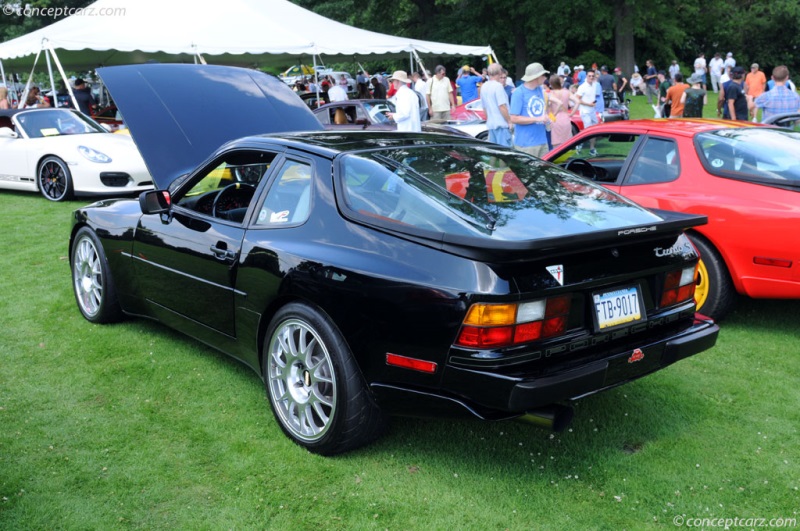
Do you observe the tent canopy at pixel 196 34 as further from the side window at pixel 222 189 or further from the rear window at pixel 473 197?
the rear window at pixel 473 197

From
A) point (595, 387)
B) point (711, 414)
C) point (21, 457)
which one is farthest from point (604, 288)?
point (21, 457)

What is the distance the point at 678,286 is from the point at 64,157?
957 cm

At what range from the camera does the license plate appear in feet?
10.5

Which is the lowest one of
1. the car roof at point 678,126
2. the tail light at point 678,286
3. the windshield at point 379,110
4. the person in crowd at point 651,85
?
the tail light at point 678,286

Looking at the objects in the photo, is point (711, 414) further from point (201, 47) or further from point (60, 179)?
point (201, 47)

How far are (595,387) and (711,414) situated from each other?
118 centimetres

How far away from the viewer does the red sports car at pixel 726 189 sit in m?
4.80

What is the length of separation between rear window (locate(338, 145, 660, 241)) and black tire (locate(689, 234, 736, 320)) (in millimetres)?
1516

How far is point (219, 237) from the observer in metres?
4.07

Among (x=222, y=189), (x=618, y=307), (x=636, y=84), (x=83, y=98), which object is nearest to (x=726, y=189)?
(x=618, y=307)

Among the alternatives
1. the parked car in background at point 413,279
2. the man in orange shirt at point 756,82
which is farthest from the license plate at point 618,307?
the man in orange shirt at point 756,82

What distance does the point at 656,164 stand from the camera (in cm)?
557

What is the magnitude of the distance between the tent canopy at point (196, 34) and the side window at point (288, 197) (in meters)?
12.8

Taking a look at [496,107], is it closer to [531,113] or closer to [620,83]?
[531,113]
